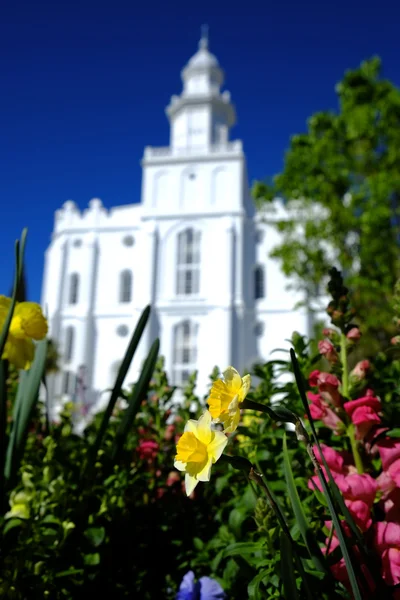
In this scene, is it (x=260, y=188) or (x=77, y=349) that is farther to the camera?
(x=77, y=349)

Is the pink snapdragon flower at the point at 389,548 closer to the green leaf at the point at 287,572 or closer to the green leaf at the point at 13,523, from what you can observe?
the green leaf at the point at 287,572

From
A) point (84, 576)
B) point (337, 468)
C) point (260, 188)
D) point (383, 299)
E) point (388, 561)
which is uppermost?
point (260, 188)

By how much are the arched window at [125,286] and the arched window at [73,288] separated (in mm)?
2444

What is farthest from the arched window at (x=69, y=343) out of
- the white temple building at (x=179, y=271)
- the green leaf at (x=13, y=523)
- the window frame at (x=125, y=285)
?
the green leaf at (x=13, y=523)

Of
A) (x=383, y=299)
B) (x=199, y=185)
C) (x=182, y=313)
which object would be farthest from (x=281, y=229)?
(x=199, y=185)

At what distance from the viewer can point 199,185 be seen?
27.0 m

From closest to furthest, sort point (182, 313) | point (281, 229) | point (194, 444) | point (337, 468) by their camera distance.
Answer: point (194, 444), point (337, 468), point (281, 229), point (182, 313)

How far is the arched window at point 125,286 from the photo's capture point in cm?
2716

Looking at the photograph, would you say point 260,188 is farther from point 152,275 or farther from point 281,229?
point 152,275

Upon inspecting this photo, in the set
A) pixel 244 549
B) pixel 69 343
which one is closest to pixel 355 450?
pixel 244 549

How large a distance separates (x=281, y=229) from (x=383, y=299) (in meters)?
3.47

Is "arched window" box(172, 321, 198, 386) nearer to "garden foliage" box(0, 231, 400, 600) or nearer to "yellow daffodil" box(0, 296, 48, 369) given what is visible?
"garden foliage" box(0, 231, 400, 600)

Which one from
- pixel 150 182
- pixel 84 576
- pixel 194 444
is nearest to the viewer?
pixel 194 444

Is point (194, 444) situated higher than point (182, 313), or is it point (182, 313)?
point (182, 313)
